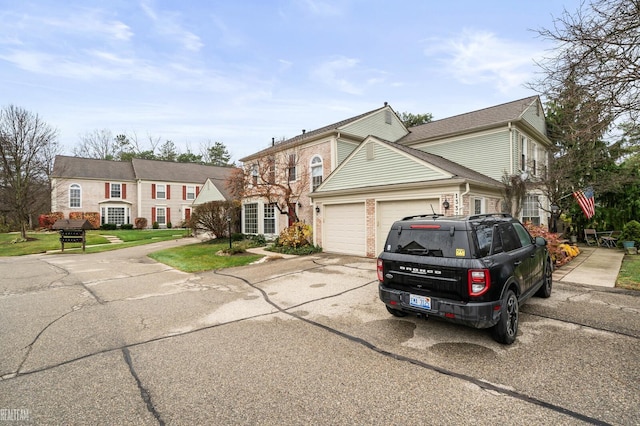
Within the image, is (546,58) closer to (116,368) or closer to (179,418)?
(179,418)

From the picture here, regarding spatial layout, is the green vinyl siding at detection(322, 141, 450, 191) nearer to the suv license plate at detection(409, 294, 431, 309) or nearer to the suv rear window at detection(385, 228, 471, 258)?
the suv rear window at detection(385, 228, 471, 258)

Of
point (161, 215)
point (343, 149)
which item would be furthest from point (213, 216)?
point (161, 215)

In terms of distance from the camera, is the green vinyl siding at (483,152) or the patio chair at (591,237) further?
the patio chair at (591,237)

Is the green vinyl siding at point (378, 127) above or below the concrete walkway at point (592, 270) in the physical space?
above

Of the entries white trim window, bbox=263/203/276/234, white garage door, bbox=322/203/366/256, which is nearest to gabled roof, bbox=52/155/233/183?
white trim window, bbox=263/203/276/234

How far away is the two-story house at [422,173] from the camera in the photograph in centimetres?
1050

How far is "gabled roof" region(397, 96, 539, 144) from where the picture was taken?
13.5 m

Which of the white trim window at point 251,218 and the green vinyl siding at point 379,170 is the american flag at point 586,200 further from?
the white trim window at point 251,218

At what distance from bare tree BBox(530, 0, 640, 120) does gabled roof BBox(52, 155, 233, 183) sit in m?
27.4

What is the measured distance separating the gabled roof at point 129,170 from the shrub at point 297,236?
17238mm

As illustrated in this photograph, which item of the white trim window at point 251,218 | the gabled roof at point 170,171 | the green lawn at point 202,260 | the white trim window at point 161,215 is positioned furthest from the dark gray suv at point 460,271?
the white trim window at point 161,215

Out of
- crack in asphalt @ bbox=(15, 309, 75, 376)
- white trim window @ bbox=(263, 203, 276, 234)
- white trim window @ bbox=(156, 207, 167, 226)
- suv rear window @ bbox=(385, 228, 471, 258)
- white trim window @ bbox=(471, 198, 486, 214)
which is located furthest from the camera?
white trim window @ bbox=(156, 207, 167, 226)

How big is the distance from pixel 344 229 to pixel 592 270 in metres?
8.27

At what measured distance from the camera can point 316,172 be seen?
16.0 meters
